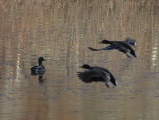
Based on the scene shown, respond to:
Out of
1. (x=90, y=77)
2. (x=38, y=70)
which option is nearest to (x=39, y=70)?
(x=38, y=70)

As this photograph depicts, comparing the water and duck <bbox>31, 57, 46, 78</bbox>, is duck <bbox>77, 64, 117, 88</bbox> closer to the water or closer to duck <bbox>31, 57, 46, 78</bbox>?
the water

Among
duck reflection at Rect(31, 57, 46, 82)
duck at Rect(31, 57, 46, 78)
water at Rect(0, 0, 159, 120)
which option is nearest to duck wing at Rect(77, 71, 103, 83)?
water at Rect(0, 0, 159, 120)

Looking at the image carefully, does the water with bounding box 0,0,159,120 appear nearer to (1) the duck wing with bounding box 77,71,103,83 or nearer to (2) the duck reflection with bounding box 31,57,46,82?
(2) the duck reflection with bounding box 31,57,46,82

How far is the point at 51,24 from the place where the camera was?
25.4 metres

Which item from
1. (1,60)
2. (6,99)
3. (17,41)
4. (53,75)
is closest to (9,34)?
(17,41)

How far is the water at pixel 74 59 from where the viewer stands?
14.1m

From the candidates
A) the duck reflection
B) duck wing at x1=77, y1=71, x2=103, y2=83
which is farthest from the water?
duck wing at x1=77, y1=71, x2=103, y2=83

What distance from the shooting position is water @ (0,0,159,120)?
46.1 ft

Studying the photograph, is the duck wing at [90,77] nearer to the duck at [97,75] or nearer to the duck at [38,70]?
the duck at [97,75]

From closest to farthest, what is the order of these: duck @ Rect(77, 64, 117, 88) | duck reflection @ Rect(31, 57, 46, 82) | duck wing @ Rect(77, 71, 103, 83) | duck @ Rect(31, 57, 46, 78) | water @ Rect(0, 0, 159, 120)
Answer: duck @ Rect(77, 64, 117, 88) < duck wing @ Rect(77, 71, 103, 83) < water @ Rect(0, 0, 159, 120) < duck reflection @ Rect(31, 57, 46, 82) < duck @ Rect(31, 57, 46, 78)

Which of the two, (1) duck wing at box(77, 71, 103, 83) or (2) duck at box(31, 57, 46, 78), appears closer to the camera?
(1) duck wing at box(77, 71, 103, 83)

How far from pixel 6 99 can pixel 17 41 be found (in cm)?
740

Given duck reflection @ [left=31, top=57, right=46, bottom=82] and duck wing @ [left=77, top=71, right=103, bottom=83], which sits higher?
duck reflection @ [left=31, top=57, right=46, bottom=82]

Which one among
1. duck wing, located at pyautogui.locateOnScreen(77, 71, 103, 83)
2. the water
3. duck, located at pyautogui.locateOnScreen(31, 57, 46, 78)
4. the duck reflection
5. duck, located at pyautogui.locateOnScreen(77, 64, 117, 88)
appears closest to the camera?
duck, located at pyautogui.locateOnScreen(77, 64, 117, 88)
